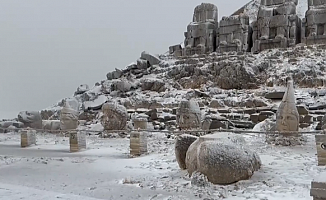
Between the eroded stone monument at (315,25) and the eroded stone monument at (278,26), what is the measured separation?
0.88m

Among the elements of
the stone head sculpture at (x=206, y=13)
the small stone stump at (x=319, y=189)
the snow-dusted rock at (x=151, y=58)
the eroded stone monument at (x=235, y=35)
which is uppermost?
the stone head sculpture at (x=206, y=13)

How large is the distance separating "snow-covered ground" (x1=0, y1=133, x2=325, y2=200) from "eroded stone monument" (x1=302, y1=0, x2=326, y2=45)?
17.8 m

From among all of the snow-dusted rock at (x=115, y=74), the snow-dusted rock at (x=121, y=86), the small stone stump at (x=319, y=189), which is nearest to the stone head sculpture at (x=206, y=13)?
the snow-dusted rock at (x=115, y=74)

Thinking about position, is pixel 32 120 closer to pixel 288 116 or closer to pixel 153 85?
pixel 153 85

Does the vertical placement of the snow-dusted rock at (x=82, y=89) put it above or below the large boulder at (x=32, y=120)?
above

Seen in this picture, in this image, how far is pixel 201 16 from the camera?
3234 cm

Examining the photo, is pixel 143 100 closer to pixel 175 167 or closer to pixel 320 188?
pixel 175 167

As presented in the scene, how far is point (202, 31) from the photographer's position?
103 feet

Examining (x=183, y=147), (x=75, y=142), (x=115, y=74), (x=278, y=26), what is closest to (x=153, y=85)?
(x=115, y=74)

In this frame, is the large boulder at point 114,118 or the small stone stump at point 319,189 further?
the large boulder at point 114,118

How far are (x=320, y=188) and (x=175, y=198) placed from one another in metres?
2.43

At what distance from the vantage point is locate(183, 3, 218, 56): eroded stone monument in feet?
102

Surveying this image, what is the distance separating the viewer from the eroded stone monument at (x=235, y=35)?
2872 centimetres

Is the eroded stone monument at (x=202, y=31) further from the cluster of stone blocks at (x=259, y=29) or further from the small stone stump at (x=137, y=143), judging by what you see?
the small stone stump at (x=137, y=143)
